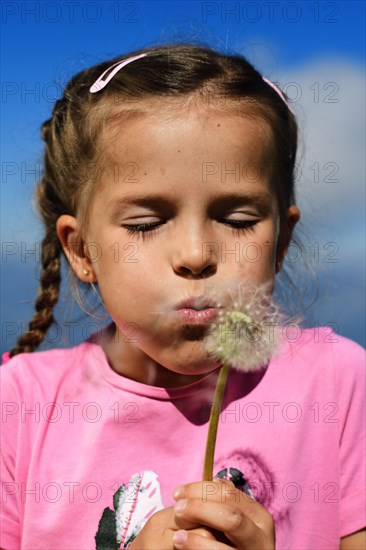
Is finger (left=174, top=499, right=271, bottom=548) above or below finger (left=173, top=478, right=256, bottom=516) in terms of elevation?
below

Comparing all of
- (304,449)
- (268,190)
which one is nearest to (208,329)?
(268,190)

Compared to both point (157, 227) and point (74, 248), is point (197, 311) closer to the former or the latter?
point (157, 227)

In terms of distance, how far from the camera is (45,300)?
101 inches

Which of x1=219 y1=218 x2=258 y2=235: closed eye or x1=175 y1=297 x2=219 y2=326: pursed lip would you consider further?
x1=219 y1=218 x2=258 y2=235: closed eye

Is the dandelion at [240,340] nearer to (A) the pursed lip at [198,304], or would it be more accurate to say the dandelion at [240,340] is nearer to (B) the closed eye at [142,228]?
(A) the pursed lip at [198,304]

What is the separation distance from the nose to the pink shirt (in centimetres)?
46

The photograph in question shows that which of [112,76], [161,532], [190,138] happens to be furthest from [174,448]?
[112,76]

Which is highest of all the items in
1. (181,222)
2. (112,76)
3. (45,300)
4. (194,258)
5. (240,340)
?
(112,76)

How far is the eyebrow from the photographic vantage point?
187cm

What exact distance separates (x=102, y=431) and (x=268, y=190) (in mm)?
819

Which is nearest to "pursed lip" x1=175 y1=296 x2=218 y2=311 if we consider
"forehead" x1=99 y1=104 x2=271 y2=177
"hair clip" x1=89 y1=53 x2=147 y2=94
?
"forehead" x1=99 y1=104 x2=271 y2=177

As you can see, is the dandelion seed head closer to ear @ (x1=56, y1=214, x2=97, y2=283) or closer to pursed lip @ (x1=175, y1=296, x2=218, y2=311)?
pursed lip @ (x1=175, y1=296, x2=218, y2=311)

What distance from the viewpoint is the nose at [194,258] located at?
1.78 m

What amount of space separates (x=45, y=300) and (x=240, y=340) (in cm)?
120
